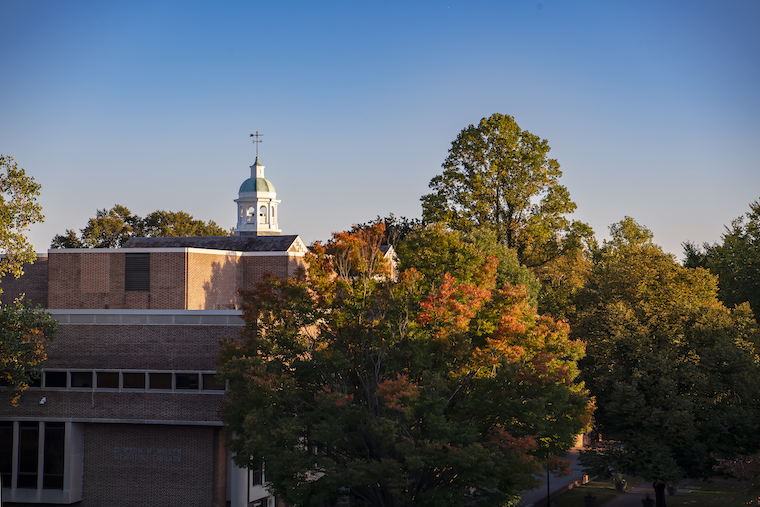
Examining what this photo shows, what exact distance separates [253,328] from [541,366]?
9339mm

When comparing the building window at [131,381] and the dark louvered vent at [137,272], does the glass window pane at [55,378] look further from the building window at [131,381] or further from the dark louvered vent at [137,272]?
the dark louvered vent at [137,272]

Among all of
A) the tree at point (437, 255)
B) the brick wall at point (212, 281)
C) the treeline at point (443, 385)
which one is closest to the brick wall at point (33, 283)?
the brick wall at point (212, 281)

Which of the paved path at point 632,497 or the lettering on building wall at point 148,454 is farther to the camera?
the paved path at point 632,497

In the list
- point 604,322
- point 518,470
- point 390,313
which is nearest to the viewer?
point 518,470

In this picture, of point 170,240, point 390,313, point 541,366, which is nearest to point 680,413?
point 541,366

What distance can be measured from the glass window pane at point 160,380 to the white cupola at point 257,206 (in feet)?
107

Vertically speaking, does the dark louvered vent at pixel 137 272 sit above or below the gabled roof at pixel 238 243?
below

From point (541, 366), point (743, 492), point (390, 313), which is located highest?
point (390, 313)

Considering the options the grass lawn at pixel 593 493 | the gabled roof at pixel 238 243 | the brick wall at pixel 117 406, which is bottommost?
the grass lawn at pixel 593 493

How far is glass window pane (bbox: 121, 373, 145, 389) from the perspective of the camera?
3094 cm

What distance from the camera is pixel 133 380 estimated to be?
31.0 metres

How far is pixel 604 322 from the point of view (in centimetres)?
3634

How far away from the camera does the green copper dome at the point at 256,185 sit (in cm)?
6378

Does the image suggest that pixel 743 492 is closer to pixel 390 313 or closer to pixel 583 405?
pixel 583 405
